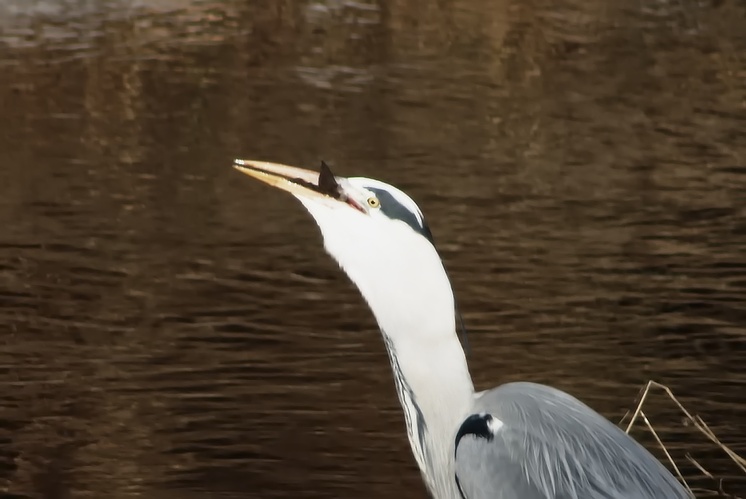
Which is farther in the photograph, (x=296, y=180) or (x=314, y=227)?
(x=314, y=227)

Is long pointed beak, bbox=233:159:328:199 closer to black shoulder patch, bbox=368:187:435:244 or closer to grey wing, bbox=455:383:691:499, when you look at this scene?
black shoulder patch, bbox=368:187:435:244

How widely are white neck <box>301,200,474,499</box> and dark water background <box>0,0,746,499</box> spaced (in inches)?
9.2

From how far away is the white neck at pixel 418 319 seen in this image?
890 millimetres

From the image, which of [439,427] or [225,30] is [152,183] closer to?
[225,30]

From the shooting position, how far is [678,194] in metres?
1.25

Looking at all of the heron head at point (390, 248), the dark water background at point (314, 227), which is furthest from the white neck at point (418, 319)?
the dark water background at point (314, 227)

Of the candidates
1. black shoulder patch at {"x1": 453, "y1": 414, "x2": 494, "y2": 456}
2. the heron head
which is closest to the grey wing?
black shoulder patch at {"x1": 453, "y1": 414, "x2": 494, "y2": 456}

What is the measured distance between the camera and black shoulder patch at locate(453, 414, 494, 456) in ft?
2.73

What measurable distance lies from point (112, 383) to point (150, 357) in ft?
0.20

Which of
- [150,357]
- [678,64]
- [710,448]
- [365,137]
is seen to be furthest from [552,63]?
[150,357]

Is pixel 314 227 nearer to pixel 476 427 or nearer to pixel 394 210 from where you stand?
pixel 394 210

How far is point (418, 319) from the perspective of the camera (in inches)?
35.1

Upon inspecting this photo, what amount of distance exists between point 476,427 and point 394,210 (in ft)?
0.80

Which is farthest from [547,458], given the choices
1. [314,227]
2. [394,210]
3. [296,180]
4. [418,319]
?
[314,227]
